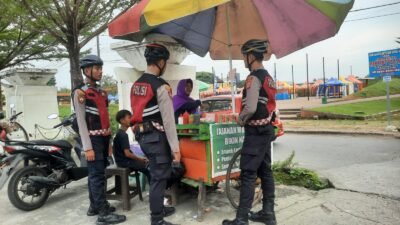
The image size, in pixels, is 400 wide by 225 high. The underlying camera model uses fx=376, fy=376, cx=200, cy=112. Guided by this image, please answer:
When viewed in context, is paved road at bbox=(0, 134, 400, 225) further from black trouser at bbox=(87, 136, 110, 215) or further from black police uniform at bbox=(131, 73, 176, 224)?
black police uniform at bbox=(131, 73, 176, 224)

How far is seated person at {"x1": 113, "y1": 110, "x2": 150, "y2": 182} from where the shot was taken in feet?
15.8

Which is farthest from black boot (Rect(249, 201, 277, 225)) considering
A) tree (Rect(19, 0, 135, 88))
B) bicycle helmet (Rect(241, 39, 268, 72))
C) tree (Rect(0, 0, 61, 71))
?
tree (Rect(0, 0, 61, 71))

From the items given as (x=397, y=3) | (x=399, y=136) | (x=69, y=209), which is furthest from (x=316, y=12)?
(x=397, y=3)

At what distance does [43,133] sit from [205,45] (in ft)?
26.3

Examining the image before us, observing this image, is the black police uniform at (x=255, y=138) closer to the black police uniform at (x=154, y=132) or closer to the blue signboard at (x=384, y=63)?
the black police uniform at (x=154, y=132)

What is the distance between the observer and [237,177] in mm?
4512

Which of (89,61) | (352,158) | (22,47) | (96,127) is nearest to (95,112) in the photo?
(96,127)

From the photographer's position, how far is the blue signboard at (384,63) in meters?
14.4

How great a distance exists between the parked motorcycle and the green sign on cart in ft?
7.07

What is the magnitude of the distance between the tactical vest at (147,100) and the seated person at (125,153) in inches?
44.0

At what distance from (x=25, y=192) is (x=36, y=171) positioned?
0.30 meters

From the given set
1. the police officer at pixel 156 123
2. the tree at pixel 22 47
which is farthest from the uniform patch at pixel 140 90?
the tree at pixel 22 47

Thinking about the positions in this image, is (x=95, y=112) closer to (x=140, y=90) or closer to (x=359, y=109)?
(x=140, y=90)

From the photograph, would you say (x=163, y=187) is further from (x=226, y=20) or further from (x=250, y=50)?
(x=226, y=20)
